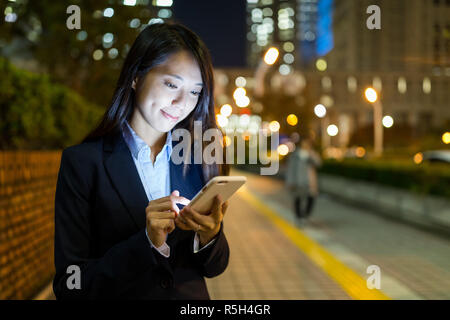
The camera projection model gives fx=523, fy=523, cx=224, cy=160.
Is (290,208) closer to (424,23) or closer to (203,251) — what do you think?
(424,23)

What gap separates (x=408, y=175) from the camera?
12508mm

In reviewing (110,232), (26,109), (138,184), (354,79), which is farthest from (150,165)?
(354,79)

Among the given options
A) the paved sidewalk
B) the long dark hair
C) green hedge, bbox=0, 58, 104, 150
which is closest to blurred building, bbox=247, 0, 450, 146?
the paved sidewalk

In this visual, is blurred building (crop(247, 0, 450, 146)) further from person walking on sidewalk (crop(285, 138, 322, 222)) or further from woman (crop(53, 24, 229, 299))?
woman (crop(53, 24, 229, 299))

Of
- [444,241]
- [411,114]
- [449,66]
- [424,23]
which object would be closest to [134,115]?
[449,66]

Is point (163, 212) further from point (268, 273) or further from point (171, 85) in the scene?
point (268, 273)

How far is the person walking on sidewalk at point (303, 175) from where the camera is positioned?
1038 centimetres

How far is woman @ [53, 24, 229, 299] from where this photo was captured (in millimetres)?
1420

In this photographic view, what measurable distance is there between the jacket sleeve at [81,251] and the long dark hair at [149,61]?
0.13 m

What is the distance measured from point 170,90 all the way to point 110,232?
44cm
